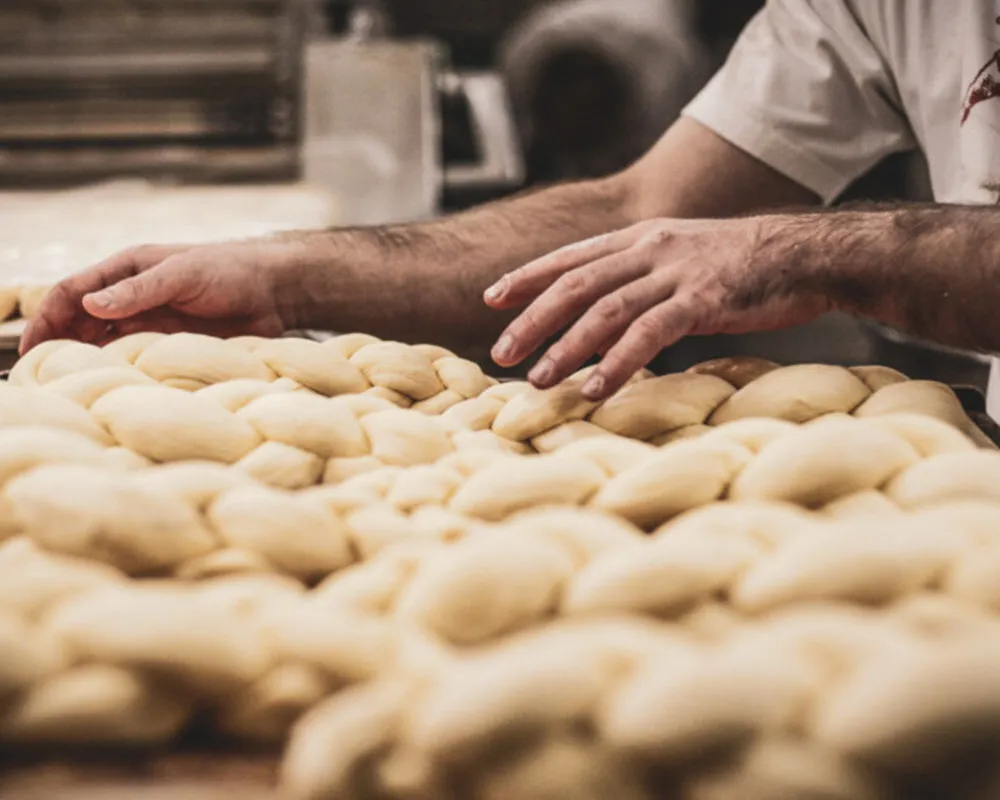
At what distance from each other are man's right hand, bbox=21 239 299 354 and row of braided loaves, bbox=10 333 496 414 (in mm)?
143

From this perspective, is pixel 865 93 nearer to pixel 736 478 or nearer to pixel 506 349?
pixel 506 349

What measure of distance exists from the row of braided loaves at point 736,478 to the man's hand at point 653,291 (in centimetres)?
21

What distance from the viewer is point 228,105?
226cm

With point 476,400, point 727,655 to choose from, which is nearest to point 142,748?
point 727,655

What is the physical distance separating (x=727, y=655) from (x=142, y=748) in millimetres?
286

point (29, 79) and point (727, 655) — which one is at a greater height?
point (29, 79)

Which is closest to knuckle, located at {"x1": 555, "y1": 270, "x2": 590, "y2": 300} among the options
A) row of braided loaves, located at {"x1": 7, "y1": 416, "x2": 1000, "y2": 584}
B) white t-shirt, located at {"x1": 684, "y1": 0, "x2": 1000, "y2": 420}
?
row of braided loaves, located at {"x1": 7, "y1": 416, "x2": 1000, "y2": 584}

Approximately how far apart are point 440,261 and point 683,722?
96 centimetres

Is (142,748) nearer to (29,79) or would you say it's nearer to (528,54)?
(29,79)

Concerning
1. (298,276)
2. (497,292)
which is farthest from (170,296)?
(497,292)

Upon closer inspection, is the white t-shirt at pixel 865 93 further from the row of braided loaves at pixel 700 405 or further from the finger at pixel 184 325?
the finger at pixel 184 325

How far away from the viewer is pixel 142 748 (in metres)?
0.43

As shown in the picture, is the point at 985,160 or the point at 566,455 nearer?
the point at 566,455

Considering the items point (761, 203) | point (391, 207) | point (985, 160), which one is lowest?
point (391, 207)
